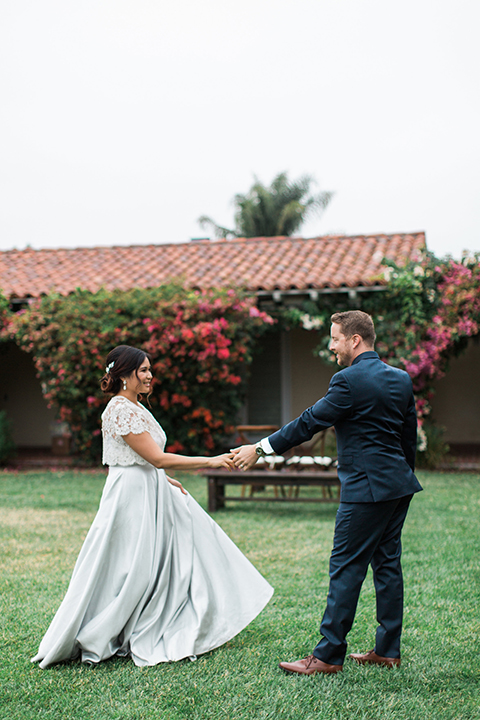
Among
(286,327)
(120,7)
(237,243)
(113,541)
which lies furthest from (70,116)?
(113,541)

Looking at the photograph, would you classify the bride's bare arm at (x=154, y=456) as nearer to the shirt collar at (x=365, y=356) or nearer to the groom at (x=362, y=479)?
the groom at (x=362, y=479)

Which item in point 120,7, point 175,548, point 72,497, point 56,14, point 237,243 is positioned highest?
point 56,14

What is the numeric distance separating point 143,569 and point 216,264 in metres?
11.1

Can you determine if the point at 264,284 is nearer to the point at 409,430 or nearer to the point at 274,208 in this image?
the point at 409,430

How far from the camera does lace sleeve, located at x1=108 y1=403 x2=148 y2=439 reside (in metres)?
3.45

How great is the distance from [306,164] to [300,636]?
28077mm

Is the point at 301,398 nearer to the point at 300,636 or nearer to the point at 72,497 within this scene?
the point at 72,497

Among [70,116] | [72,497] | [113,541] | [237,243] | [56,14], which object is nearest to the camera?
[113,541]

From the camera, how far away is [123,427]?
11.4ft

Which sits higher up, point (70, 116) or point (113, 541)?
point (70, 116)

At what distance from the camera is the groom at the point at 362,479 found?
3.08m

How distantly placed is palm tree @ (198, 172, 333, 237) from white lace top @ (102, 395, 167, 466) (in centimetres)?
2464

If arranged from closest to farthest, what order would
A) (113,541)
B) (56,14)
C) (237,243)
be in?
(113,541) → (56,14) → (237,243)

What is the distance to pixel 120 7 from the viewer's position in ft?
31.5
